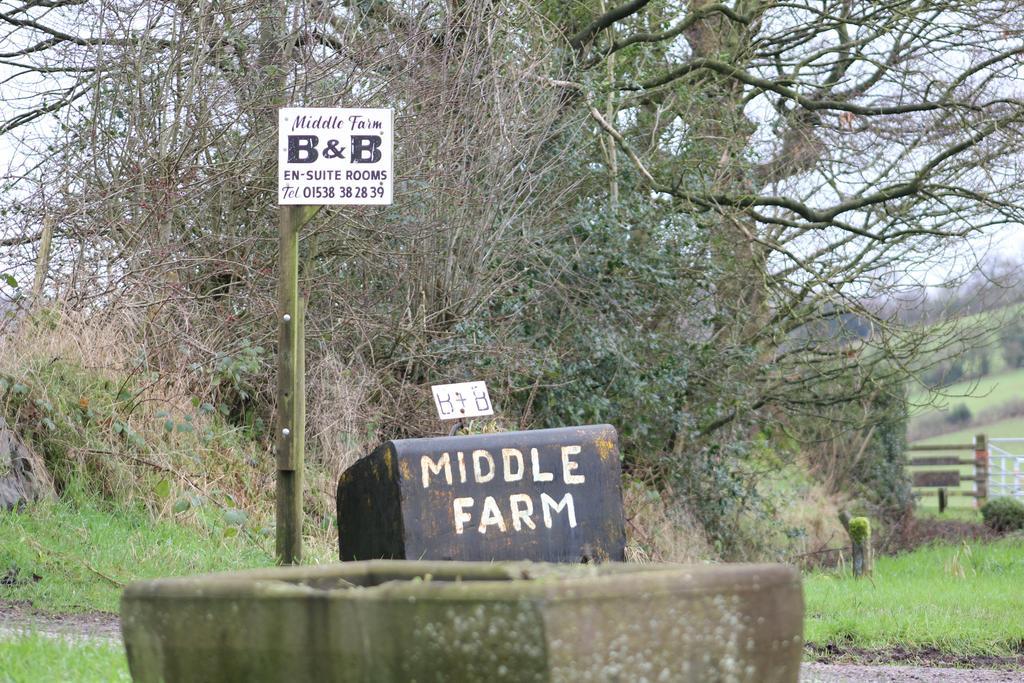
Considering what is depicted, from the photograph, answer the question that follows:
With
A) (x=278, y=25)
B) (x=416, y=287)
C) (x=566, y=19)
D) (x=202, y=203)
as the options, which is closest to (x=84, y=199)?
(x=202, y=203)

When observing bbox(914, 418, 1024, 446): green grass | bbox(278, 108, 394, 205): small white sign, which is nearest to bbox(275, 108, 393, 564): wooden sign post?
bbox(278, 108, 394, 205): small white sign

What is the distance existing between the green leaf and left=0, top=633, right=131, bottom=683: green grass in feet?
12.2

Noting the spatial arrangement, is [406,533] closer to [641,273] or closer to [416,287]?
[416,287]

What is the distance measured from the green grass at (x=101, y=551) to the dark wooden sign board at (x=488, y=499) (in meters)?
2.07

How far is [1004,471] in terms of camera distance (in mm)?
32406


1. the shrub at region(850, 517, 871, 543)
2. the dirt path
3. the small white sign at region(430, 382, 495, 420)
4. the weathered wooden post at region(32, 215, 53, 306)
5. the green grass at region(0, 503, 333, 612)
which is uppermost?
the weathered wooden post at region(32, 215, 53, 306)

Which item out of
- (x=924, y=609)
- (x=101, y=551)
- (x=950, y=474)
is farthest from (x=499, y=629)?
(x=950, y=474)

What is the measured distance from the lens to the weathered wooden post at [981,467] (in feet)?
111

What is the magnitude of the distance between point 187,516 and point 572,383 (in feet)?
18.7

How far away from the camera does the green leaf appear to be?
9.77 metres

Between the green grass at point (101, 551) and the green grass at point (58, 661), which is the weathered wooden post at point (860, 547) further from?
the green grass at point (58, 661)

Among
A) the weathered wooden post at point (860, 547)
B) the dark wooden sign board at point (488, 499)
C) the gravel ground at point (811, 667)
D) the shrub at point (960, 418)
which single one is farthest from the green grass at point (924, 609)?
the shrub at point (960, 418)

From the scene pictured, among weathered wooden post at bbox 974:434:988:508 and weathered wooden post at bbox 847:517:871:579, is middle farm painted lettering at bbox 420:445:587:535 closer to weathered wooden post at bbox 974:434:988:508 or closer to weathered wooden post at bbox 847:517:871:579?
weathered wooden post at bbox 847:517:871:579

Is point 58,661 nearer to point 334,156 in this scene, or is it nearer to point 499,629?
point 499,629
